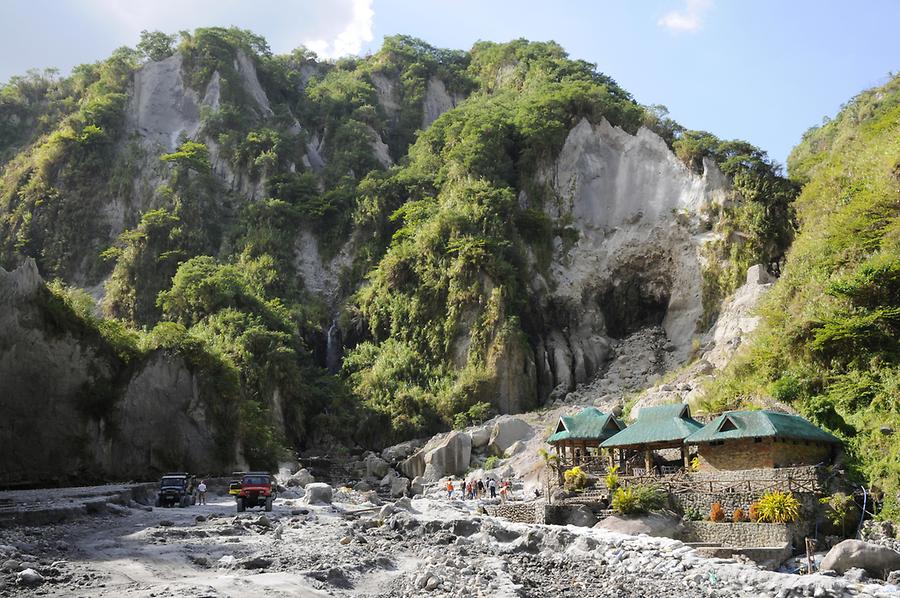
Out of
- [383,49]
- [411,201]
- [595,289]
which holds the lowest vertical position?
[595,289]

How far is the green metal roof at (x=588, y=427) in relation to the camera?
1240 inches

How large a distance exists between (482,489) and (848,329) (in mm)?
16740

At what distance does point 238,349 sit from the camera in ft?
156

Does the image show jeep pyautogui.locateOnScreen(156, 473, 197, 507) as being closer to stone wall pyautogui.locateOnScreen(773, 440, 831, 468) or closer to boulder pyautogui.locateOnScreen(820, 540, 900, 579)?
stone wall pyautogui.locateOnScreen(773, 440, 831, 468)

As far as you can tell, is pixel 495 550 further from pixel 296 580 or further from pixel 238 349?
pixel 238 349

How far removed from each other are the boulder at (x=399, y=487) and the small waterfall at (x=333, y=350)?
17.6 meters

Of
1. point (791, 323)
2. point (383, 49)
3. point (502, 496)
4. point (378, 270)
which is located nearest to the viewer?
point (791, 323)

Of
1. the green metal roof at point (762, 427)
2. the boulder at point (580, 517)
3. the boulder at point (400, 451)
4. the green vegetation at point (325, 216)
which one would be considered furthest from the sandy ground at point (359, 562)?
the boulder at point (400, 451)

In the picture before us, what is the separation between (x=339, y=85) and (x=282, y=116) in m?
8.14

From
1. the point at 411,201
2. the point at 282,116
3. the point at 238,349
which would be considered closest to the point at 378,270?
the point at 411,201

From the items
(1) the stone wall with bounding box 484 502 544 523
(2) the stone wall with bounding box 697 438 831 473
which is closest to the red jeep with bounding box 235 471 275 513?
(1) the stone wall with bounding box 484 502 544 523

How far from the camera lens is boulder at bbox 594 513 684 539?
870 inches

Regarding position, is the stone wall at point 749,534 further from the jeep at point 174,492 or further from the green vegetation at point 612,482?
the jeep at point 174,492

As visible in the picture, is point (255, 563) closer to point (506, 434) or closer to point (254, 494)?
point (254, 494)
